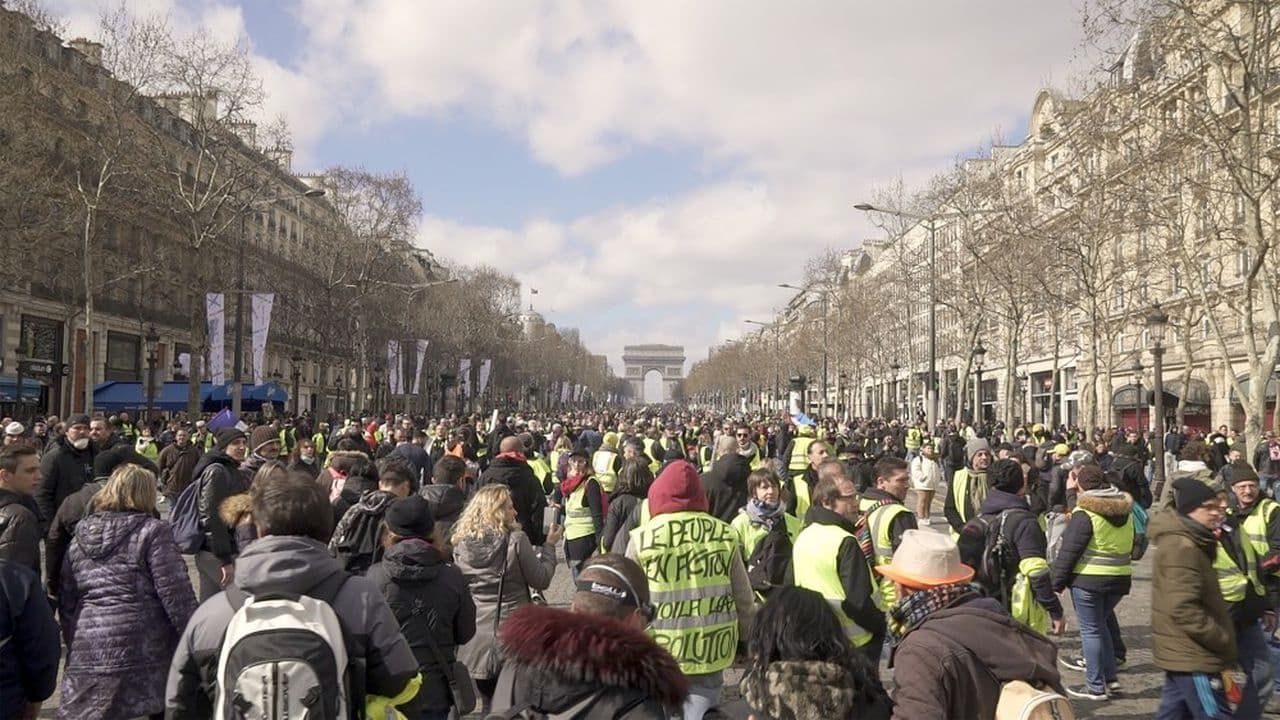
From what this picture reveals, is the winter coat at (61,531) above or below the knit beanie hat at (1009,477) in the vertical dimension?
below

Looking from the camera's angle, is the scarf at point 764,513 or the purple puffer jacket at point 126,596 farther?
the scarf at point 764,513

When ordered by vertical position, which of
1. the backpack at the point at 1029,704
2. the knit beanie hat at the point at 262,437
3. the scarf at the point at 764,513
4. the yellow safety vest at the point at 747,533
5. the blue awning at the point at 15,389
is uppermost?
the blue awning at the point at 15,389

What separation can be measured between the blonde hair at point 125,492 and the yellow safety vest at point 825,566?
302 centimetres

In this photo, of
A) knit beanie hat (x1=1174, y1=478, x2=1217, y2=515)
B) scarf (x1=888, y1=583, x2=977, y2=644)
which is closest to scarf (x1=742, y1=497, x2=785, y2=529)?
knit beanie hat (x1=1174, y1=478, x2=1217, y2=515)

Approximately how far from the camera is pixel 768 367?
86.2 meters

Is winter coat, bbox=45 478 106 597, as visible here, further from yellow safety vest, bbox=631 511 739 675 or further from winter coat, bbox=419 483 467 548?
yellow safety vest, bbox=631 511 739 675

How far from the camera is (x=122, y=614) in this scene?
4.44m

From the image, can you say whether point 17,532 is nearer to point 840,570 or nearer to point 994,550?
point 840,570

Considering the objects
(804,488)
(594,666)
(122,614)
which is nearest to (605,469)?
(804,488)

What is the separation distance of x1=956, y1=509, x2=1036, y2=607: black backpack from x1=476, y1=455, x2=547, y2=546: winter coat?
3471mm

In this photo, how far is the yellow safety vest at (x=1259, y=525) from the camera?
6363mm

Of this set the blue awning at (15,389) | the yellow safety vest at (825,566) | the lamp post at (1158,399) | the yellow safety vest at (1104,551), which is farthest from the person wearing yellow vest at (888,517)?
the blue awning at (15,389)

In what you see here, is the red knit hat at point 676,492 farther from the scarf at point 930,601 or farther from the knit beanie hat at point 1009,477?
the knit beanie hat at point 1009,477

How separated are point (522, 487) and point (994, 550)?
3697mm
